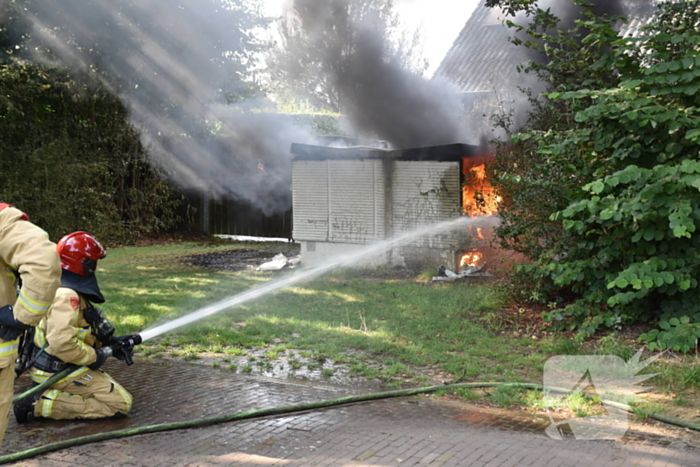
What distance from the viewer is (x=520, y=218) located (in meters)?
7.94

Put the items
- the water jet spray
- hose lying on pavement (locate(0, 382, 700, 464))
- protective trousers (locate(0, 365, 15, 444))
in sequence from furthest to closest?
the water jet spray
hose lying on pavement (locate(0, 382, 700, 464))
protective trousers (locate(0, 365, 15, 444))

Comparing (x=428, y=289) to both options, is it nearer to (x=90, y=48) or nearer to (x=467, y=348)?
(x=467, y=348)

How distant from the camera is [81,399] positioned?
191 inches

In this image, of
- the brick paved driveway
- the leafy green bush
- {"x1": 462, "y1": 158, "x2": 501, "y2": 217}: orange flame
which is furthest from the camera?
the leafy green bush

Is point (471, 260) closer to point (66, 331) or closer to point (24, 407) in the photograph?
point (66, 331)

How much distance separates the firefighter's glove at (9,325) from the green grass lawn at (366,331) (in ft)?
10.0

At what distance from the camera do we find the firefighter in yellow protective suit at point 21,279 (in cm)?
322

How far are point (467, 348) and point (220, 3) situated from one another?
14571mm

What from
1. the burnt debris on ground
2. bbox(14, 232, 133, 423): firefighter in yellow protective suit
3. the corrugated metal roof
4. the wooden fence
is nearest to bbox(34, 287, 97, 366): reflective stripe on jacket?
bbox(14, 232, 133, 423): firefighter in yellow protective suit

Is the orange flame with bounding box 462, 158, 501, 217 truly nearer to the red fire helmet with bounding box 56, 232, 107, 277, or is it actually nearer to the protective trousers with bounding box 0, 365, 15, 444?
the red fire helmet with bounding box 56, 232, 107, 277

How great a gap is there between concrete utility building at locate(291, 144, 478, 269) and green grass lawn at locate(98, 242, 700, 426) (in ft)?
2.25

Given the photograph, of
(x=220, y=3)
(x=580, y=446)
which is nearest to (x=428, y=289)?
(x=580, y=446)

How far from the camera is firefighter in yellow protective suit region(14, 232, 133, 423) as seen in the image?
459cm

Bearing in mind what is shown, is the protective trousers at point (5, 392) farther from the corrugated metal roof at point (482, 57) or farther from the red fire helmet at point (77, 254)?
the corrugated metal roof at point (482, 57)
